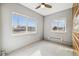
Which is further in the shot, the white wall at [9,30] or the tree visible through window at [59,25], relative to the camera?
the tree visible through window at [59,25]

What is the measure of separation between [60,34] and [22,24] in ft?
2.27

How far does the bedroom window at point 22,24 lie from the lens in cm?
124

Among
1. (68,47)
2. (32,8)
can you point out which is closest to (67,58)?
(68,47)

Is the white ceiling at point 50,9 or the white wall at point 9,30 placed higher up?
the white ceiling at point 50,9

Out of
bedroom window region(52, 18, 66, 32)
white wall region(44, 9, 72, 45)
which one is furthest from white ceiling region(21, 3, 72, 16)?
bedroom window region(52, 18, 66, 32)

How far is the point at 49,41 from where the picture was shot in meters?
1.39

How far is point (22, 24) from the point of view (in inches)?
50.3

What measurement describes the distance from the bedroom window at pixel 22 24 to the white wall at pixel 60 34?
0.23 meters

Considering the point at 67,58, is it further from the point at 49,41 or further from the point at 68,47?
the point at 49,41

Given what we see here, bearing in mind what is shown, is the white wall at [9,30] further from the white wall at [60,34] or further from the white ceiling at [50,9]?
the white wall at [60,34]

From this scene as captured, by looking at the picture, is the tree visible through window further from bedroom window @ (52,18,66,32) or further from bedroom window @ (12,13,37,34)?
bedroom window @ (12,13,37,34)

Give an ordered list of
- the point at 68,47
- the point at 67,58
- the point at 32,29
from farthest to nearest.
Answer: the point at 32,29 < the point at 68,47 < the point at 67,58

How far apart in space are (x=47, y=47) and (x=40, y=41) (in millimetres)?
170

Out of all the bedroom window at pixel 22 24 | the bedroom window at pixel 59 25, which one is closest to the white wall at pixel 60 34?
the bedroom window at pixel 59 25
